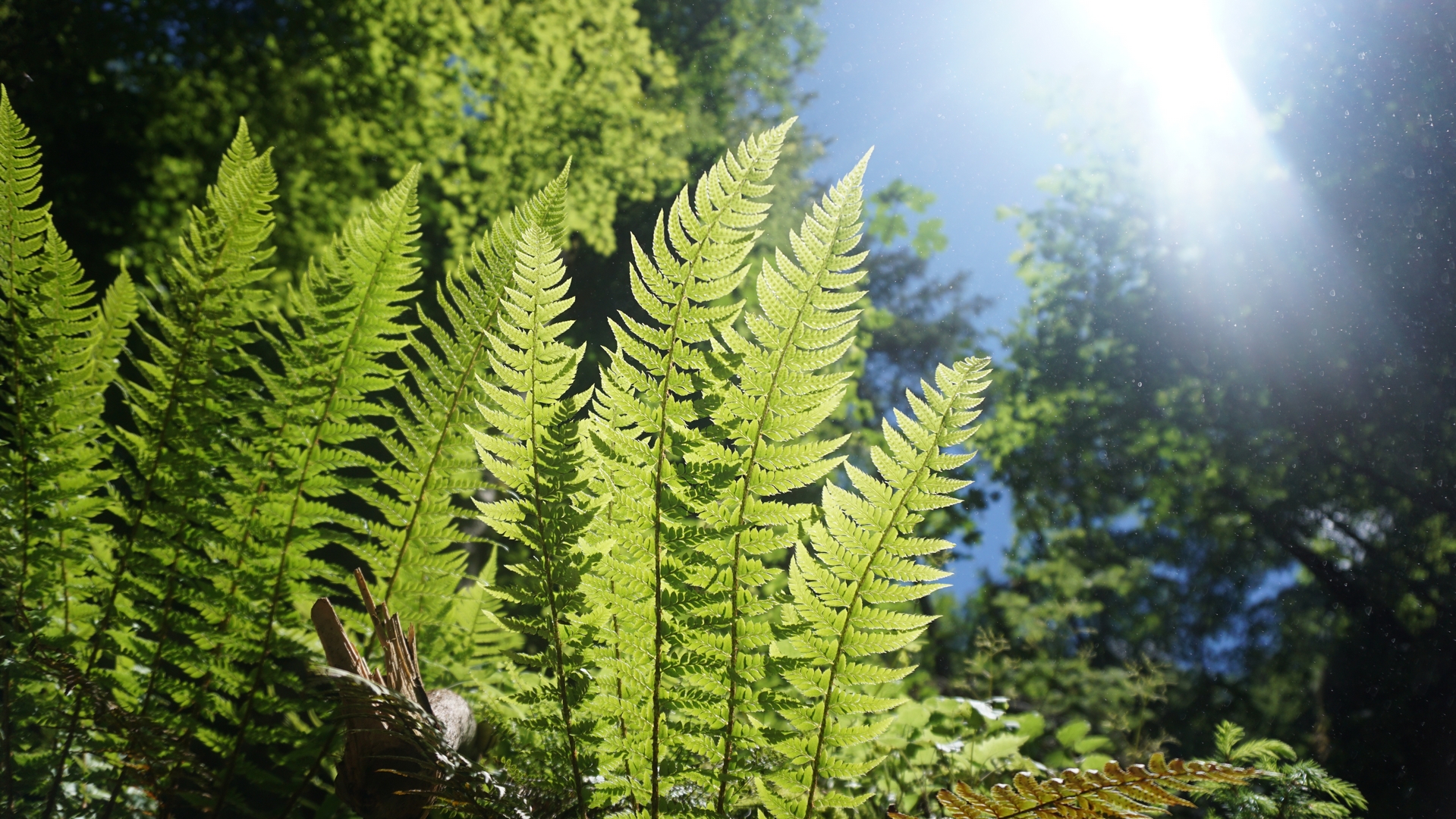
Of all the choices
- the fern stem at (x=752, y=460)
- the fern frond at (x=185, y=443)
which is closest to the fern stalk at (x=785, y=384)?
the fern stem at (x=752, y=460)

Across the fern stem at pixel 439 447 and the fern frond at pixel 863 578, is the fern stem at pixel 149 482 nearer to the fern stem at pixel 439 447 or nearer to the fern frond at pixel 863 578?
the fern stem at pixel 439 447

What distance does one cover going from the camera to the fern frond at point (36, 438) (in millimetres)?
371

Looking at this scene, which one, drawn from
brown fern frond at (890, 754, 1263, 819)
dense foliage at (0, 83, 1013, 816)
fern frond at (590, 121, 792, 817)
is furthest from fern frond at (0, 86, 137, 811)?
brown fern frond at (890, 754, 1263, 819)

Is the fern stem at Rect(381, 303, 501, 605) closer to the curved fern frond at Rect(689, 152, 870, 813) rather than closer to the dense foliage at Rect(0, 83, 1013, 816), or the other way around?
the dense foliage at Rect(0, 83, 1013, 816)

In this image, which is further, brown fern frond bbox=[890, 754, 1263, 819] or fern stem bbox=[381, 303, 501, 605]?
fern stem bbox=[381, 303, 501, 605]

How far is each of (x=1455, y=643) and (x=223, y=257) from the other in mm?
4201

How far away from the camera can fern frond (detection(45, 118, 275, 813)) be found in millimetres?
388

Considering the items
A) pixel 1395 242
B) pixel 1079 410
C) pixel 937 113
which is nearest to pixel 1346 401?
pixel 1395 242

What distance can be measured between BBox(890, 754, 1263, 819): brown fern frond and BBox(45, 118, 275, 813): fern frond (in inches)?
14.7

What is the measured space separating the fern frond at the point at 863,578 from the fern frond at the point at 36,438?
0.35 meters

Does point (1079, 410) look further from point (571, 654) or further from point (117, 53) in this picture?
point (117, 53)

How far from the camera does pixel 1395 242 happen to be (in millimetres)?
3633

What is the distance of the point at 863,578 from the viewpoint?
1.11 ft

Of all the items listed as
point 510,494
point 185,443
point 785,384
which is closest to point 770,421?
point 785,384
